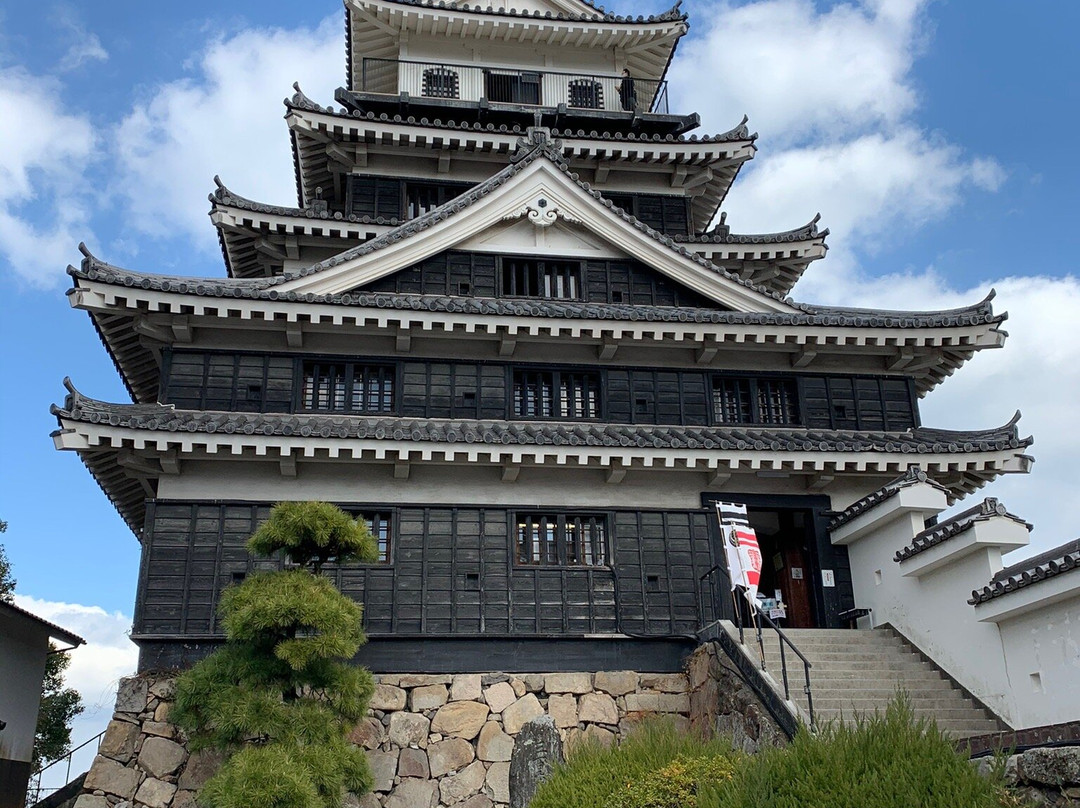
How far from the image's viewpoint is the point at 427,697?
14312mm

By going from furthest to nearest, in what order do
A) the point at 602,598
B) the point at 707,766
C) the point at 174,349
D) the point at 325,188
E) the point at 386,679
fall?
the point at 325,188, the point at 174,349, the point at 602,598, the point at 386,679, the point at 707,766

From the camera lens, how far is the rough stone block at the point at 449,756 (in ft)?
45.3

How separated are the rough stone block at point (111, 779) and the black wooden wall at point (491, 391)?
5.48 metres

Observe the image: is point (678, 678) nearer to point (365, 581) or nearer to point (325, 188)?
point (365, 581)

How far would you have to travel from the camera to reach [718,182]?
918 inches

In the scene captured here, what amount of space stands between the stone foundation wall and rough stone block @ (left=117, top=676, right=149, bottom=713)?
0.01 metres

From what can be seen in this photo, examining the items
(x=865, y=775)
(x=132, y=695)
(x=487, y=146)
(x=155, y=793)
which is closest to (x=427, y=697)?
(x=155, y=793)

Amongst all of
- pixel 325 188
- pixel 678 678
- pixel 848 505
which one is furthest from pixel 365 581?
pixel 325 188

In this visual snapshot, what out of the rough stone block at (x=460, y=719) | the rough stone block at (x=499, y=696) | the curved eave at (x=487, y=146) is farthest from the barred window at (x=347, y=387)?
the curved eave at (x=487, y=146)

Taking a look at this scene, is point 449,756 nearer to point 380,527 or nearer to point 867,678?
point 380,527

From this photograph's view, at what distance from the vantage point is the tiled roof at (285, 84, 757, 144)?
829 inches

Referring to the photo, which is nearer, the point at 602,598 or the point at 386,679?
the point at 386,679

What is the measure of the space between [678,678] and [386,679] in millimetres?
4348

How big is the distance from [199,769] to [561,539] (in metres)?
6.09
